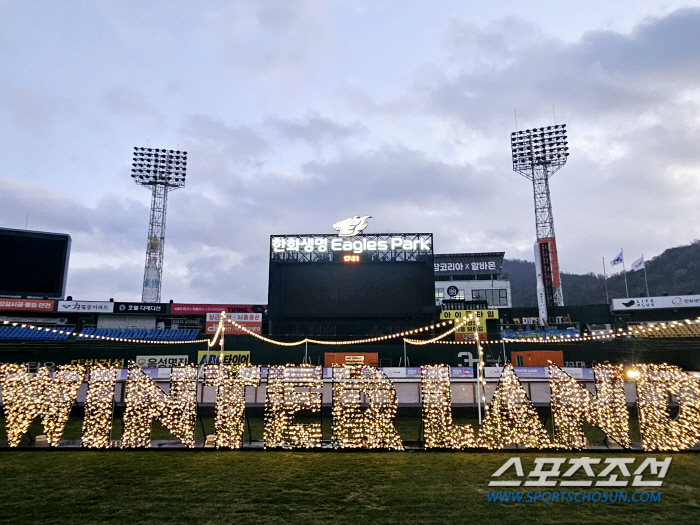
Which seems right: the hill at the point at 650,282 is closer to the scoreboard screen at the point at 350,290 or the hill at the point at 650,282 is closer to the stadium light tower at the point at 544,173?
the stadium light tower at the point at 544,173

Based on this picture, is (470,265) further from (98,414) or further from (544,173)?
(98,414)

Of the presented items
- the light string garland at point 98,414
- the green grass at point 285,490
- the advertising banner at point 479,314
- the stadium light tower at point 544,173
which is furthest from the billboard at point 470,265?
the light string garland at point 98,414

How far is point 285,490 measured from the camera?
30.0 ft

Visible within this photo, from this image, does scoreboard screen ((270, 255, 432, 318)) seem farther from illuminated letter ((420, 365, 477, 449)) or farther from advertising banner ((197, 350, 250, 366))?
illuminated letter ((420, 365, 477, 449))

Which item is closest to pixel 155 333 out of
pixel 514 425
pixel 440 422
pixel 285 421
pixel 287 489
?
pixel 285 421

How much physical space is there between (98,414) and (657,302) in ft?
188

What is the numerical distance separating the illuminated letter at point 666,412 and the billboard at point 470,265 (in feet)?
238

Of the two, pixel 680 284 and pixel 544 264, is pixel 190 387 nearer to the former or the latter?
pixel 544 264

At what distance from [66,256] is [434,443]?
42.9 meters

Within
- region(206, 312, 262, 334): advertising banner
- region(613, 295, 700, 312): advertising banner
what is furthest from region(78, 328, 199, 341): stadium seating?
region(613, 295, 700, 312): advertising banner

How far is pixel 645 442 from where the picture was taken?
1205 centimetres

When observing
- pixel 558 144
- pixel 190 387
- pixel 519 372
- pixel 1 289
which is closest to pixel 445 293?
pixel 558 144

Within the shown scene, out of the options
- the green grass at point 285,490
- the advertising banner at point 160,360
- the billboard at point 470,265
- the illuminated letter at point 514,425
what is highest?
the billboard at point 470,265

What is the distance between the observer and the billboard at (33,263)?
40.4 m
